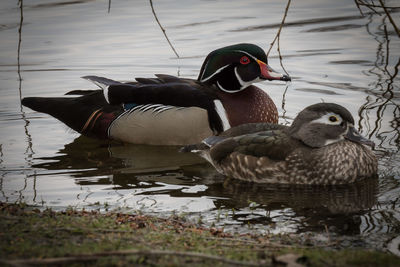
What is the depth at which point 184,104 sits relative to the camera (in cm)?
833

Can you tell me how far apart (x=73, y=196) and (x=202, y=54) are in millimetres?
5684

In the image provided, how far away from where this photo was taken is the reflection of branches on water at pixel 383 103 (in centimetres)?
829

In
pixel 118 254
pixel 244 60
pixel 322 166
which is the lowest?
pixel 322 166

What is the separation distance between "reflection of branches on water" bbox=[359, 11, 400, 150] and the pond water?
3 centimetres

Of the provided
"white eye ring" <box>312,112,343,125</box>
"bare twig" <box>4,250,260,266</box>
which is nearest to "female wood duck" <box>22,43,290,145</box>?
"white eye ring" <box>312,112,343,125</box>

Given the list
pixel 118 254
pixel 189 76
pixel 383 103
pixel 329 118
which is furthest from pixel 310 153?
pixel 189 76

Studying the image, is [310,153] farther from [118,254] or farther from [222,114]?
[118,254]

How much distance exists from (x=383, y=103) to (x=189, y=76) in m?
2.98

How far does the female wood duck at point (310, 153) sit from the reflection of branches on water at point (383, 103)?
107cm

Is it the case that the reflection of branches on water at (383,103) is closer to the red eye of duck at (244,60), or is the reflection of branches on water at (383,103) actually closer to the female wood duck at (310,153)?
the female wood duck at (310,153)

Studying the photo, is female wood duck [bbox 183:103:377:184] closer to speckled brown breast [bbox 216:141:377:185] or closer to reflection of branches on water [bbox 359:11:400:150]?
speckled brown breast [bbox 216:141:377:185]

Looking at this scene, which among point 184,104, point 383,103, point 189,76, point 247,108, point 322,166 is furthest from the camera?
point 189,76

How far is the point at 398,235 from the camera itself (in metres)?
5.38

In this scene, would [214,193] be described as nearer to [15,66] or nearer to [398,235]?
[398,235]
